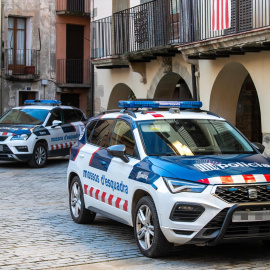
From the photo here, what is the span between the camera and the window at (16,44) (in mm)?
31531

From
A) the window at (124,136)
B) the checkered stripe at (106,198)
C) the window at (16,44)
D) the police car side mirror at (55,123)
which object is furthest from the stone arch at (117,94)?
the window at (124,136)

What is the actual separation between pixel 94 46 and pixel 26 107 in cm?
296

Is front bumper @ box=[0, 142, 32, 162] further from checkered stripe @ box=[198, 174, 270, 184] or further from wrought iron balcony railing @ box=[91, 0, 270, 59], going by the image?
Result: checkered stripe @ box=[198, 174, 270, 184]

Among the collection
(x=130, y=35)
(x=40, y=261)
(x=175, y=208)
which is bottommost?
(x=40, y=261)

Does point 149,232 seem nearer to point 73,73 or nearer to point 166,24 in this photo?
point 166,24

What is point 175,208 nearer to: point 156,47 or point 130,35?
point 156,47

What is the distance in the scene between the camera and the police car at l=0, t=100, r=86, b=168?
19312 millimetres

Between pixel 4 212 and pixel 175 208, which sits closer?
pixel 175 208

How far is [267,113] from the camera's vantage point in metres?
14.3

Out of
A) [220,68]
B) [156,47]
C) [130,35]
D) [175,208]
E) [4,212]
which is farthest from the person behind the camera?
[130,35]

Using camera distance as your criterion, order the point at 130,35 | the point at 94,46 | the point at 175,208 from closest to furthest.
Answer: the point at 175,208 → the point at 130,35 → the point at 94,46

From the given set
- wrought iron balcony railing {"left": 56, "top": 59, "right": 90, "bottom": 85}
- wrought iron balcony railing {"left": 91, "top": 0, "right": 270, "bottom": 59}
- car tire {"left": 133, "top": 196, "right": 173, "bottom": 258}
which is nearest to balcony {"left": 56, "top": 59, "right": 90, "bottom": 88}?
wrought iron balcony railing {"left": 56, "top": 59, "right": 90, "bottom": 85}

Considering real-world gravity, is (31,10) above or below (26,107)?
above

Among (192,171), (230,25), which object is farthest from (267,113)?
(192,171)
